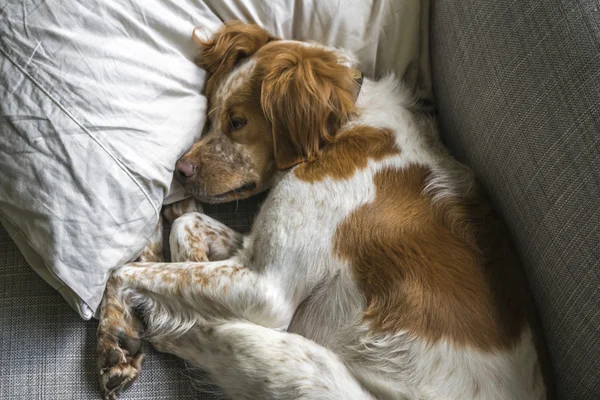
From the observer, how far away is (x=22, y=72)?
67.4 inches

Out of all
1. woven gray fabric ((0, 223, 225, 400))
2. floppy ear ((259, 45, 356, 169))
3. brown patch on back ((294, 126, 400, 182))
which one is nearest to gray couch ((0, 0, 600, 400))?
woven gray fabric ((0, 223, 225, 400))

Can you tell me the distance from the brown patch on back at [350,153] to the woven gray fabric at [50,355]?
2.54 feet

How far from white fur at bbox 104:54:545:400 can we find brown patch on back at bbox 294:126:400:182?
0.03 m

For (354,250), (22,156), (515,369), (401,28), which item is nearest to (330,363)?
(354,250)

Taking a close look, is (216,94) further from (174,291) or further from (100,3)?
(174,291)

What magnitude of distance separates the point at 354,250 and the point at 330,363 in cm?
35

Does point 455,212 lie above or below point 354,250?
above

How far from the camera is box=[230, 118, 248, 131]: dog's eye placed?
2059mm

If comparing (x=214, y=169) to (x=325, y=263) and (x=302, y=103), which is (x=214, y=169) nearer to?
(x=302, y=103)

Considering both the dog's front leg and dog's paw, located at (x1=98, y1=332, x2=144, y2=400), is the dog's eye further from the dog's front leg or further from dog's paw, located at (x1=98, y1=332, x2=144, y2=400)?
dog's paw, located at (x1=98, y1=332, x2=144, y2=400)

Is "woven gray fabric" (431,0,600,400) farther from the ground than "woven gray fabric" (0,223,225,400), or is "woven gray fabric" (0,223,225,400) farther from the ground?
"woven gray fabric" (431,0,600,400)

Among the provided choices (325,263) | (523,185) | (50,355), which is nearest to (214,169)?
(325,263)

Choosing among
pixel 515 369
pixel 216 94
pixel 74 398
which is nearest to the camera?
pixel 515 369

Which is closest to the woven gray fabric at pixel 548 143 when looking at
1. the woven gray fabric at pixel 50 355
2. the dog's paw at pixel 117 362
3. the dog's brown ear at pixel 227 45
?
the dog's brown ear at pixel 227 45
